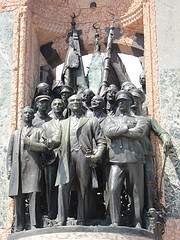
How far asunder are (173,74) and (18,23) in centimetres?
271

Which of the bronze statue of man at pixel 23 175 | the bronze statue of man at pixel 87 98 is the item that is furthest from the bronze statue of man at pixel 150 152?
the bronze statue of man at pixel 23 175

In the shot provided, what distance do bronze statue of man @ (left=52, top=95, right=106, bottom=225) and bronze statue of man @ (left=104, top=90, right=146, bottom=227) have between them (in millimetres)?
195

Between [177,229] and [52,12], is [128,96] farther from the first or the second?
[52,12]

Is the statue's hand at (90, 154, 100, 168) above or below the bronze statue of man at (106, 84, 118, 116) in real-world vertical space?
below

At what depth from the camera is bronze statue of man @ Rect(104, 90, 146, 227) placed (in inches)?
346

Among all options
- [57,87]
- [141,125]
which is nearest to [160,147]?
[141,125]

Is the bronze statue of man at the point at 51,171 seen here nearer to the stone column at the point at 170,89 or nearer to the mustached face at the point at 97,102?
the mustached face at the point at 97,102

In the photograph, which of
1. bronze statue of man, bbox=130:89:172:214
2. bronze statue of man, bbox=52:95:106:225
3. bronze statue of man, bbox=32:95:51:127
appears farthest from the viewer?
bronze statue of man, bbox=32:95:51:127

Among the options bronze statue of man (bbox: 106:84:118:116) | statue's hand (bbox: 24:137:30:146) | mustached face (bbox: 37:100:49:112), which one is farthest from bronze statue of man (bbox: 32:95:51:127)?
bronze statue of man (bbox: 106:84:118:116)

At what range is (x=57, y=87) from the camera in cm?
1066

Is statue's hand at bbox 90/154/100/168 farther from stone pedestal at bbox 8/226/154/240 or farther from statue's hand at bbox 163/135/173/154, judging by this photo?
statue's hand at bbox 163/135/173/154

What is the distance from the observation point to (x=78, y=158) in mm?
8781

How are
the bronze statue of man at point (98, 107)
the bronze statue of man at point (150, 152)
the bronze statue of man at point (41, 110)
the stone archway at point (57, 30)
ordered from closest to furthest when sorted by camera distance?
the bronze statue of man at point (150, 152) < the bronze statue of man at point (98, 107) < the bronze statue of man at point (41, 110) < the stone archway at point (57, 30)

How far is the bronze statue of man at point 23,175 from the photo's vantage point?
9.08 meters
